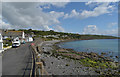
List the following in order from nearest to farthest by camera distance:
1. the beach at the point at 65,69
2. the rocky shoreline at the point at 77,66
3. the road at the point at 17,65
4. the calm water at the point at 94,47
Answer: the road at the point at 17,65 → the beach at the point at 65,69 → the rocky shoreline at the point at 77,66 → the calm water at the point at 94,47

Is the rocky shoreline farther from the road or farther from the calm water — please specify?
the calm water

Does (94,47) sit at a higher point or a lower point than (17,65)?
lower

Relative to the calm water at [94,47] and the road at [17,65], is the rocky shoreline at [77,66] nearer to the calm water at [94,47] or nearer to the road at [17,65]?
the road at [17,65]

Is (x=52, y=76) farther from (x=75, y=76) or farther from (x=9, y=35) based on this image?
(x=9, y=35)

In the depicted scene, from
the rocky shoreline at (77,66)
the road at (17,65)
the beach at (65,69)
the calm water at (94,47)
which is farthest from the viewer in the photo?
the calm water at (94,47)

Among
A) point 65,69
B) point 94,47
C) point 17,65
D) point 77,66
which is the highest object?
point 17,65

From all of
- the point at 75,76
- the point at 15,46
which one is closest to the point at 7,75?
the point at 75,76

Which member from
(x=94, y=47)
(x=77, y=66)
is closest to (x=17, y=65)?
(x=77, y=66)

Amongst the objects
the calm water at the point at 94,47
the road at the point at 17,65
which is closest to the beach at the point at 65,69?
the road at the point at 17,65

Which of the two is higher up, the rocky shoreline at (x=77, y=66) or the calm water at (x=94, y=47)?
the rocky shoreline at (x=77, y=66)

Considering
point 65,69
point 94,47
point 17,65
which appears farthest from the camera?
point 94,47

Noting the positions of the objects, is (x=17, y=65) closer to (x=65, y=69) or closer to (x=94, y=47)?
(x=65, y=69)

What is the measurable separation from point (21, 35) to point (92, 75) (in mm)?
69071

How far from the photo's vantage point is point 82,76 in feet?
36.6
